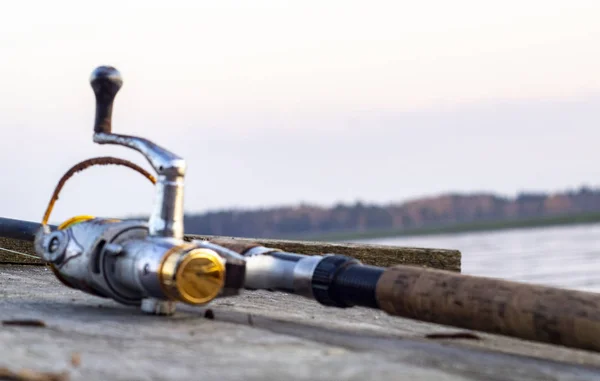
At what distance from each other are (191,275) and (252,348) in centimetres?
56

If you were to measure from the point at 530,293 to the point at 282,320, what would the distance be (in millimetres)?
977

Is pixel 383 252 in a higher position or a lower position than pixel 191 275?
higher

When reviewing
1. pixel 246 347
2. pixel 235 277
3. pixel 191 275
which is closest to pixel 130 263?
pixel 191 275

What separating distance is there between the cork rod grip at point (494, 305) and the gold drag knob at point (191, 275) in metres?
0.57

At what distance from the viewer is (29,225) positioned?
4664 millimetres

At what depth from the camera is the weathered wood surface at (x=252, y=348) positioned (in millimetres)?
2488

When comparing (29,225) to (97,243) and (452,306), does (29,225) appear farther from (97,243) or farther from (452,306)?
(452,306)

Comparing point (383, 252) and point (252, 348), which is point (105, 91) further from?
point (383, 252)

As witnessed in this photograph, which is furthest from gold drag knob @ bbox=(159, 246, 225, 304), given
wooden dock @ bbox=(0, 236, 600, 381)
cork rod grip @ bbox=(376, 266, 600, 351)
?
cork rod grip @ bbox=(376, 266, 600, 351)

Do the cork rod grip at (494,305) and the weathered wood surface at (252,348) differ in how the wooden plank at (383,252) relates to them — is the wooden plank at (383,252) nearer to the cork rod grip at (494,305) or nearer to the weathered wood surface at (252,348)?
the weathered wood surface at (252,348)

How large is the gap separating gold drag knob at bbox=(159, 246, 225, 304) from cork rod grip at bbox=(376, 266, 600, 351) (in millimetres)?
567

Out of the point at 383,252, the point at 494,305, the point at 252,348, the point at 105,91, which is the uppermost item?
the point at 105,91

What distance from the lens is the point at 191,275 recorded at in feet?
10.7

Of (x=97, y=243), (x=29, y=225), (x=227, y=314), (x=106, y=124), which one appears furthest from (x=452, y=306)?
(x=29, y=225)
